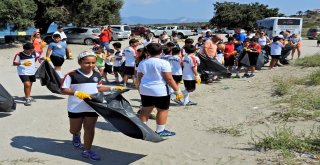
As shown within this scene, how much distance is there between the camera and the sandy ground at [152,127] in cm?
580

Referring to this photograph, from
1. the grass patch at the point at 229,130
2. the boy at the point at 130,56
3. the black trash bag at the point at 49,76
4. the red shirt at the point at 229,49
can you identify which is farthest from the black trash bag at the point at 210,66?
the grass patch at the point at 229,130

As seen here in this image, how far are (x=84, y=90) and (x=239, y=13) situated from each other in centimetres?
6488

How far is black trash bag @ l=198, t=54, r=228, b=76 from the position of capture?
1222 cm

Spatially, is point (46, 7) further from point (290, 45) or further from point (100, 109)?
point (100, 109)

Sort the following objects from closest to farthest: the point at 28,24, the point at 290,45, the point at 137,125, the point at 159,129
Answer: the point at 137,125 → the point at 159,129 → the point at 290,45 → the point at 28,24

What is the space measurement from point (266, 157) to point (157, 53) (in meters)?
2.26

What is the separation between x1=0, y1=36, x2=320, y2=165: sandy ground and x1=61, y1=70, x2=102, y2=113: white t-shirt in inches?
30.5

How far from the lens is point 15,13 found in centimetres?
2423

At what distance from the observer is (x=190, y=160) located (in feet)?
18.6

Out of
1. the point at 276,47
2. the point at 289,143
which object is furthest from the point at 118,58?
the point at 289,143

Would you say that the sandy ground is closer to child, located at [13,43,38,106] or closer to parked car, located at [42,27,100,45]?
child, located at [13,43,38,106]

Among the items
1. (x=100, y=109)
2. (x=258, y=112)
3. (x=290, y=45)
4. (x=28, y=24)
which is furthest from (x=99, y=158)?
(x=28, y=24)

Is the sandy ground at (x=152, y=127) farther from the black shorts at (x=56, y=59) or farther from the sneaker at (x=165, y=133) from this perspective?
the black shorts at (x=56, y=59)

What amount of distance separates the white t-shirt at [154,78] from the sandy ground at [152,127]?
2.76 ft
